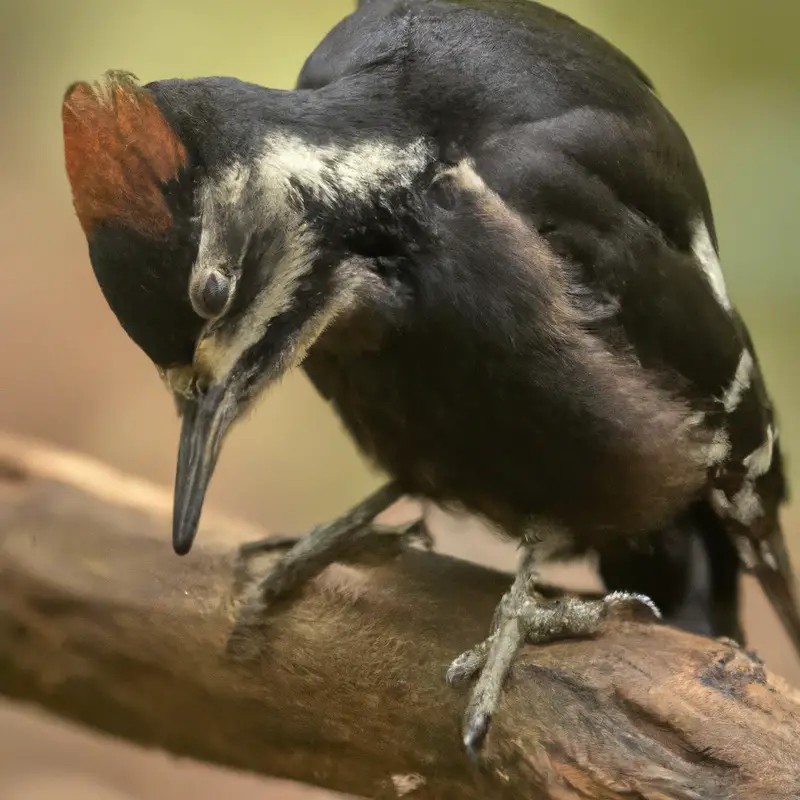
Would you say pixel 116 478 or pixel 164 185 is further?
pixel 116 478

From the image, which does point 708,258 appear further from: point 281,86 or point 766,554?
point 281,86

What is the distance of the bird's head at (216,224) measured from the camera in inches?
34.2

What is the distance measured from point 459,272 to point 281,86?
1.76 meters

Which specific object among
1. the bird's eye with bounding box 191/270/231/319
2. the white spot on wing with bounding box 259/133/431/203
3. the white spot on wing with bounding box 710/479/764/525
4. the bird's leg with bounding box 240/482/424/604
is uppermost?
the white spot on wing with bounding box 259/133/431/203

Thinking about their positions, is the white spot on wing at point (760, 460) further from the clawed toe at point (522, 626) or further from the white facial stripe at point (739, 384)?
the clawed toe at point (522, 626)

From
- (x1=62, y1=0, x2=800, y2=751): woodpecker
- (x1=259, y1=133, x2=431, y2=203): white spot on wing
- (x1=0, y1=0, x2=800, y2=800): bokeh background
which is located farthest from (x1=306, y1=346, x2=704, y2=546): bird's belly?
(x1=0, y1=0, x2=800, y2=800): bokeh background

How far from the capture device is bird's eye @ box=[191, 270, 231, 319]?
0.87 metres

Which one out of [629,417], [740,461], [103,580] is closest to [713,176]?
[740,461]

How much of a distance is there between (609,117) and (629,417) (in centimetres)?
35

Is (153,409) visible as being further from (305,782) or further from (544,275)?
(544,275)

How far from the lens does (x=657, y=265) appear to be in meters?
1.15

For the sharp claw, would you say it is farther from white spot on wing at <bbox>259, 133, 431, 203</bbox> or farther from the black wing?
white spot on wing at <bbox>259, 133, 431, 203</bbox>

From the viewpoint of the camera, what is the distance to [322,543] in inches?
55.2

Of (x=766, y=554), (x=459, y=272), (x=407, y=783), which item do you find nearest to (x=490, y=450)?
(x=459, y=272)
